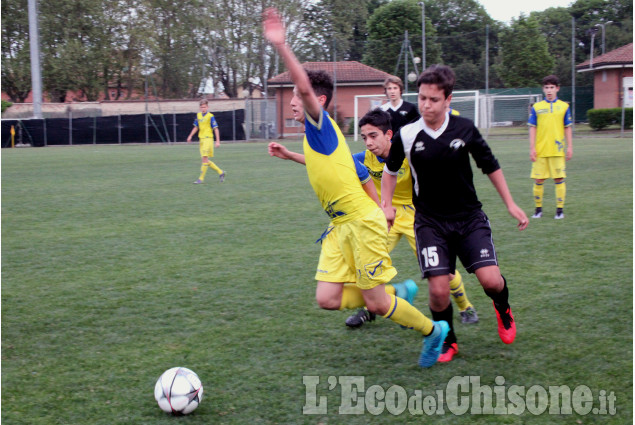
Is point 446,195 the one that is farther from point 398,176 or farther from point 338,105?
point 338,105

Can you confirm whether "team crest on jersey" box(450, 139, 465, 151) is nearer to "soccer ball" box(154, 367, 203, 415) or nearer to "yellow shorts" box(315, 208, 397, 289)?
"yellow shorts" box(315, 208, 397, 289)

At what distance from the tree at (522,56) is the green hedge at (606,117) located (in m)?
7.88

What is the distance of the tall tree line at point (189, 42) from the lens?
42125mm

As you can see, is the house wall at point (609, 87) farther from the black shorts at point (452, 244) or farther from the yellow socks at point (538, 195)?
the black shorts at point (452, 244)

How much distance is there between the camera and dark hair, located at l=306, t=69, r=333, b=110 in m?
3.98

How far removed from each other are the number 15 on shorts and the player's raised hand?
1483mm

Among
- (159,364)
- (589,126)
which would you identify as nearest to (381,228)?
(159,364)

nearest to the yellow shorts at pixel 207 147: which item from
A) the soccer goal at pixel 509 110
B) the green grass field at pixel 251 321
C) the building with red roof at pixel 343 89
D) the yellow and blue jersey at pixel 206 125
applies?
the yellow and blue jersey at pixel 206 125

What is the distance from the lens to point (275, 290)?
18.4ft

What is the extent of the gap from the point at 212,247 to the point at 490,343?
4.01 meters

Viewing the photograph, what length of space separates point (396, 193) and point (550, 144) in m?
5.02

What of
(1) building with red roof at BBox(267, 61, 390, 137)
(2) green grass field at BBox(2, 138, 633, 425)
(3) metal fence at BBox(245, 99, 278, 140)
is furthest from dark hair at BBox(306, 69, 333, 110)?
(3) metal fence at BBox(245, 99, 278, 140)

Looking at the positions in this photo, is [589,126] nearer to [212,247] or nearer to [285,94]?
[285,94]

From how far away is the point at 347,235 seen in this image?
3.90 meters
